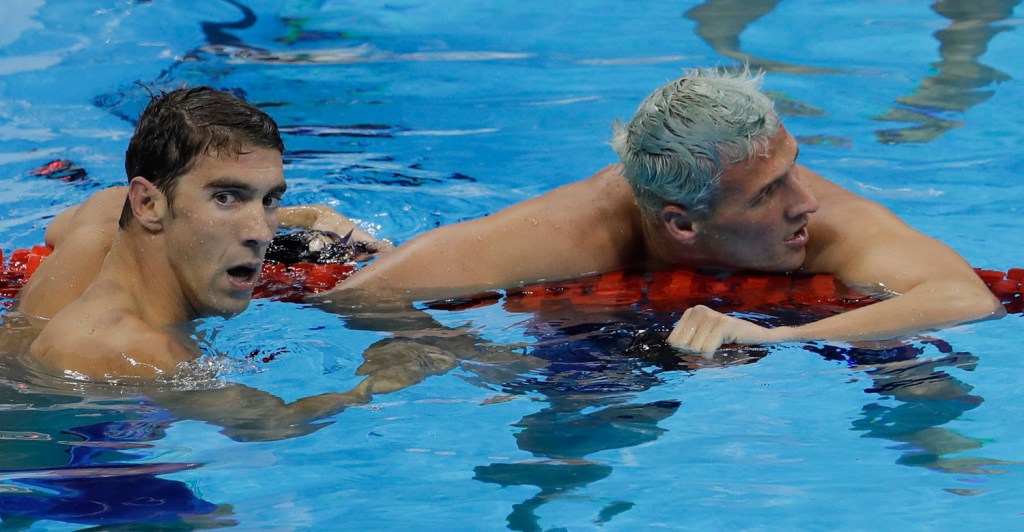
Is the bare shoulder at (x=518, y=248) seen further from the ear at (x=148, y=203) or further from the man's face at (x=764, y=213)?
the ear at (x=148, y=203)

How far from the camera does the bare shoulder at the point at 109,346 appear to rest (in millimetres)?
3727

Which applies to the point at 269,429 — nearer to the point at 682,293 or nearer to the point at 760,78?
the point at 682,293

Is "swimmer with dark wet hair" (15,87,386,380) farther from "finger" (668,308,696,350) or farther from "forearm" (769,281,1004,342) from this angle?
"forearm" (769,281,1004,342)

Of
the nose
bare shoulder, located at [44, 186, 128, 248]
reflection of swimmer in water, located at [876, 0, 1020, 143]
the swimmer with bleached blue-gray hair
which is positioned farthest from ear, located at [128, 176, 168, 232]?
reflection of swimmer in water, located at [876, 0, 1020, 143]

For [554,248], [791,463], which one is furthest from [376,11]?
[791,463]

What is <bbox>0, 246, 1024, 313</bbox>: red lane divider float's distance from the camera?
4.66 metres

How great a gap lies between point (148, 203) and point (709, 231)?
80.7 inches

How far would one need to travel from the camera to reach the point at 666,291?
4.79 metres

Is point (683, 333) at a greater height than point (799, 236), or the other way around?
point (799, 236)

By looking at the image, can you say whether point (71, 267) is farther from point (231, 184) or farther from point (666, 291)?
point (666, 291)

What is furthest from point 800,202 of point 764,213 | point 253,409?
point 253,409

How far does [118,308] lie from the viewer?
3814mm

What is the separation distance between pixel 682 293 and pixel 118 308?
80.1 inches

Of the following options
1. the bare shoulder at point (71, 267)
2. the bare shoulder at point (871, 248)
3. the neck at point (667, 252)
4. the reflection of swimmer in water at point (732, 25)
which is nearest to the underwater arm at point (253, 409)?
the bare shoulder at point (71, 267)
